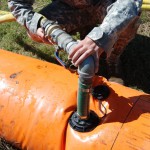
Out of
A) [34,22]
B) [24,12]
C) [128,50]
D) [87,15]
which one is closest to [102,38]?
[34,22]

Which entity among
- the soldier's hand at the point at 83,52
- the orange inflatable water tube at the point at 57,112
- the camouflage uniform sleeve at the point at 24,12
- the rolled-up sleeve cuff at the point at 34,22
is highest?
the soldier's hand at the point at 83,52

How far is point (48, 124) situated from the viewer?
2.22 metres

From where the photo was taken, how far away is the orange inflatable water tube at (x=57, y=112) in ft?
6.64

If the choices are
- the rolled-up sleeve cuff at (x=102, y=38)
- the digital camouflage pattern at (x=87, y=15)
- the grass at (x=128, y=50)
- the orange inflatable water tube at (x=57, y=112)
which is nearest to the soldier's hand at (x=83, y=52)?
the rolled-up sleeve cuff at (x=102, y=38)

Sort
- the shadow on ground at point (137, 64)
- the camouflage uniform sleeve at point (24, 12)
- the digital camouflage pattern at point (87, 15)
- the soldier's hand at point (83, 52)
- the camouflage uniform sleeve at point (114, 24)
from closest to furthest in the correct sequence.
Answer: the soldier's hand at point (83, 52)
the camouflage uniform sleeve at point (114, 24)
the digital camouflage pattern at point (87, 15)
the camouflage uniform sleeve at point (24, 12)
the shadow on ground at point (137, 64)

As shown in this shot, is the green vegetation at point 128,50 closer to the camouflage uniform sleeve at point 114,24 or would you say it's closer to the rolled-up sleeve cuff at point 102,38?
the camouflage uniform sleeve at point 114,24

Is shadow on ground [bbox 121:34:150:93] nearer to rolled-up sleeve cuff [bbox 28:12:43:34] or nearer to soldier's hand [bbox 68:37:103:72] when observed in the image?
rolled-up sleeve cuff [bbox 28:12:43:34]

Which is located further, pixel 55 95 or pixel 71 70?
pixel 71 70

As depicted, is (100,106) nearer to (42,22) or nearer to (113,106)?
(113,106)

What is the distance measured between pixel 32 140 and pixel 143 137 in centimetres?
69

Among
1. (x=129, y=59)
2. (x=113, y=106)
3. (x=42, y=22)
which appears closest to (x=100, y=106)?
(x=113, y=106)

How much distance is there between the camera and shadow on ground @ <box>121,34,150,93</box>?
3.33 m

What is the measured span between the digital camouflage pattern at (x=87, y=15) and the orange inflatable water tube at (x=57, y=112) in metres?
0.32

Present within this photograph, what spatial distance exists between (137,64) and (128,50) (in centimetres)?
22
